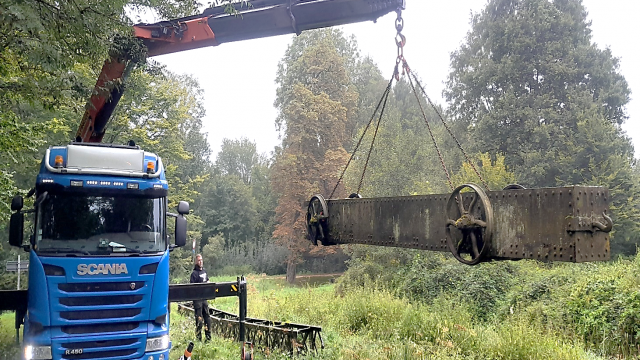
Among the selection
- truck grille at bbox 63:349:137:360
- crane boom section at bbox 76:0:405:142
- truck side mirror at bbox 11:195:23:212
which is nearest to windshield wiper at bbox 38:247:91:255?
truck side mirror at bbox 11:195:23:212

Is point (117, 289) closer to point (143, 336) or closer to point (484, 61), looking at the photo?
point (143, 336)

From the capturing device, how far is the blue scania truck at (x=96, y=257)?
5293 mm

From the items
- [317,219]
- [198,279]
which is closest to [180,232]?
[317,219]

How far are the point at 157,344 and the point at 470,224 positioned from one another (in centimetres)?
405

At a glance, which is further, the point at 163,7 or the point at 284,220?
the point at 284,220

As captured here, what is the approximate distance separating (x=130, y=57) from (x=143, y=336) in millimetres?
4308

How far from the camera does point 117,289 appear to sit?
555cm

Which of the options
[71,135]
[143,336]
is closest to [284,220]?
[71,135]

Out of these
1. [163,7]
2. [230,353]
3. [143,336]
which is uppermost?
[163,7]

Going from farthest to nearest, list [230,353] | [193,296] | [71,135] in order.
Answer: [71,135] → [230,353] → [193,296]

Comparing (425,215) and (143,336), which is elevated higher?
(425,215)

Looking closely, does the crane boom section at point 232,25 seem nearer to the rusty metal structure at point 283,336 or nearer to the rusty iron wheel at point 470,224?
the rusty iron wheel at point 470,224

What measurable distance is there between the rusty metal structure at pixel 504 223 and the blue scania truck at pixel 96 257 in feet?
9.64

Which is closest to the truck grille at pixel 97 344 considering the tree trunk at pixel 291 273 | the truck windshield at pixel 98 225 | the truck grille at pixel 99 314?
the truck grille at pixel 99 314
